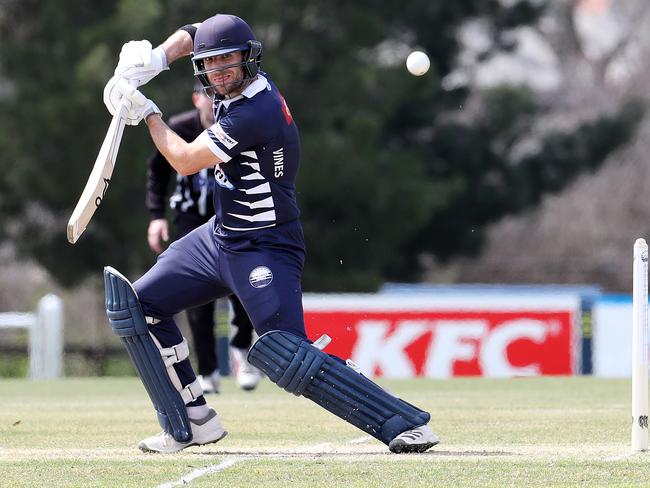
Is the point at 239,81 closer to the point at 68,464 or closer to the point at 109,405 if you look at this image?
the point at 68,464

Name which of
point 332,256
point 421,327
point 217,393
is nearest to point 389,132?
point 332,256

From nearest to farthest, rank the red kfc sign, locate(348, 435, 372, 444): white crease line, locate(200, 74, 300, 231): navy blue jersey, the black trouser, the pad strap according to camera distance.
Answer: locate(200, 74, 300, 231): navy blue jersey, the pad strap, locate(348, 435, 372, 444): white crease line, the black trouser, the red kfc sign

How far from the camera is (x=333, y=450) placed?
23.7ft

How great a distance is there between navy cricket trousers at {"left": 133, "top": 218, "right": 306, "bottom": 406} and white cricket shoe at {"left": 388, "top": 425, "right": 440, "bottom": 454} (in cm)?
65

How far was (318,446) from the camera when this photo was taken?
747cm

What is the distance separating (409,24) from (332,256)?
5327 millimetres


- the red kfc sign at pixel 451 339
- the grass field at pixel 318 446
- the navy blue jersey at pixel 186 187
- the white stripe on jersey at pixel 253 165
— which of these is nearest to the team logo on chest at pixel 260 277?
the white stripe on jersey at pixel 253 165

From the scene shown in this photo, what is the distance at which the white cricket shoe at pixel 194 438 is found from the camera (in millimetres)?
7152

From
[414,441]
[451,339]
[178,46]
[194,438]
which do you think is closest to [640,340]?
[414,441]

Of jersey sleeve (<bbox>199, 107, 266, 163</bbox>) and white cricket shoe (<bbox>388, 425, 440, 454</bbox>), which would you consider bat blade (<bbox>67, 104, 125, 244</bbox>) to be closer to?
jersey sleeve (<bbox>199, 107, 266, 163</bbox>)

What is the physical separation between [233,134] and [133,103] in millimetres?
529

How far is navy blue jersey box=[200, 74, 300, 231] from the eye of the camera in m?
6.86

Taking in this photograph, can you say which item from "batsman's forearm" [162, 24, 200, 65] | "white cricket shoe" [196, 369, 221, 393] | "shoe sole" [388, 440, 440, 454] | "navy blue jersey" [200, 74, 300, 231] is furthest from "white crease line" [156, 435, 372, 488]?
"white cricket shoe" [196, 369, 221, 393]

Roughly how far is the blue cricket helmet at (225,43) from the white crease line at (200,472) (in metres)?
1.76
